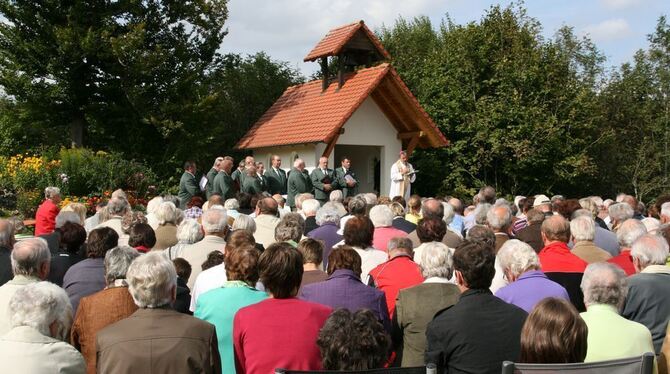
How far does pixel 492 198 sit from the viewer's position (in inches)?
454

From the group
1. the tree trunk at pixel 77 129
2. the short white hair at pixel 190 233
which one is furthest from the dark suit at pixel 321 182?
the tree trunk at pixel 77 129

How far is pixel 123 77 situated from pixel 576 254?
17.4 meters

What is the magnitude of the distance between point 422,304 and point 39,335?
2.37m

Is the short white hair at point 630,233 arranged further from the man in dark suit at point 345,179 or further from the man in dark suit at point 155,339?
the man in dark suit at point 345,179

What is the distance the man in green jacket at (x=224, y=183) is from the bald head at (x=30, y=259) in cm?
895

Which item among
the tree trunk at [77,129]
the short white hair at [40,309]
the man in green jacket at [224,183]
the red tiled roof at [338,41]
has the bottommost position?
the short white hair at [40,309]

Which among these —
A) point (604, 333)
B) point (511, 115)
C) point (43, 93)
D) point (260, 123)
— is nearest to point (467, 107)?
point (511, 115)

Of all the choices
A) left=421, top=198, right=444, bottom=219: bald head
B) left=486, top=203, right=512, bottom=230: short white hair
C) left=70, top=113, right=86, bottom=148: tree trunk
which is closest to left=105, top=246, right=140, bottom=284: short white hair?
left=486, top=203, right=512, bottom=230: short white hair

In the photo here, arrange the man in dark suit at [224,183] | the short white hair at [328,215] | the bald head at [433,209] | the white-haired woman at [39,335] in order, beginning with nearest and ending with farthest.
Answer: the white-haired woman at [39,335] < the short white hair at [328,215] < the bald head at [433,209] < the man in dark suit at [224,183]

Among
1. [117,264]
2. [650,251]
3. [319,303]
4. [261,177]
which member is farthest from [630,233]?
[261,177]

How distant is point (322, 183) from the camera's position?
1627cm

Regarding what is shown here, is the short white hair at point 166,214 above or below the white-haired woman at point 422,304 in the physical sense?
above

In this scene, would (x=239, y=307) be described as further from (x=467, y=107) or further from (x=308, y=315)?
(x=467, y=107)

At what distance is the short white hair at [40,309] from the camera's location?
380cm
